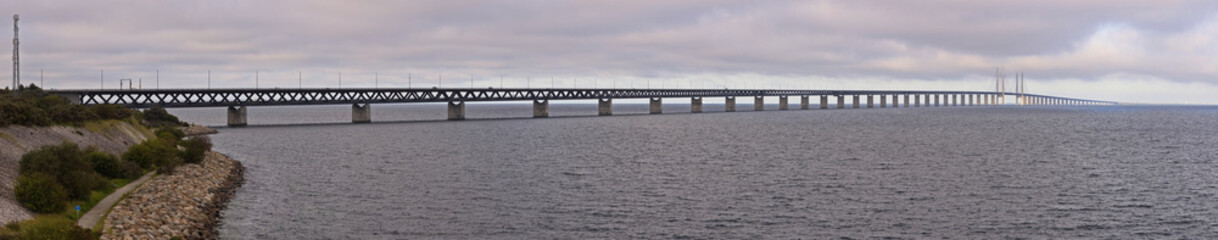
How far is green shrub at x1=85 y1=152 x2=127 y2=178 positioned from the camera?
40.4 m

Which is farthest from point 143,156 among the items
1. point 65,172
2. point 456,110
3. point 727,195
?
point 456,110

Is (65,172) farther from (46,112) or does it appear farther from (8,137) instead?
(46,112)

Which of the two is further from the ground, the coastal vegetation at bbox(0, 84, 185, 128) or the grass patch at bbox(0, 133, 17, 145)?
the coastal vegetation at bbox(0, 84, 185, 128)

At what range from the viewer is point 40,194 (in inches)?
1166

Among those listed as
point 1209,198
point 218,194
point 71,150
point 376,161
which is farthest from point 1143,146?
point 71,150

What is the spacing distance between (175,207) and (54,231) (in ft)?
32.1

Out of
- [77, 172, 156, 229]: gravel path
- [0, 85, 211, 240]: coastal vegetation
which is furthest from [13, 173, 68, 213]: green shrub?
[77, 172, 156, 229]: gravel path

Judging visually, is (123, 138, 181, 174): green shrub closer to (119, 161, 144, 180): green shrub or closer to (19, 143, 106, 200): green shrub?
(119, 161, 144, 180): green shrub

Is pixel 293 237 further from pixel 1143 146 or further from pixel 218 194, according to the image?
pixel 1143 146

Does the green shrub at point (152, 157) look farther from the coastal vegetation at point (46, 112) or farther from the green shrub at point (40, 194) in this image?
the green shrub at point (40, 194)

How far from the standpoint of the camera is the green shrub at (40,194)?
29438 millimetres

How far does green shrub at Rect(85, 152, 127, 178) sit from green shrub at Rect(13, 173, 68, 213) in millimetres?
10381

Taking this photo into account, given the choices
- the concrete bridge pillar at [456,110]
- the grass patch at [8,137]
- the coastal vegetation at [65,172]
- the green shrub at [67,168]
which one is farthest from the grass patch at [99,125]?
the concrete bridge pillar at [456,110]

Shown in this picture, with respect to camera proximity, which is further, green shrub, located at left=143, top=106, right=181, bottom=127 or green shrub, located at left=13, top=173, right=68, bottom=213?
green shrub, located at left=143, top=106, right=181, bottom=127
